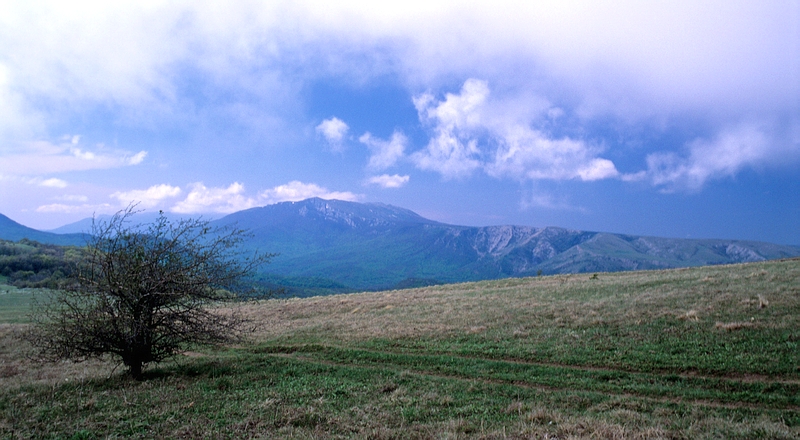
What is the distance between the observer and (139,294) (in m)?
13.8

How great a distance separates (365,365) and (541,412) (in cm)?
821

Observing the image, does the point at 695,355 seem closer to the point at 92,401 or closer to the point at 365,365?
the point at 365,365

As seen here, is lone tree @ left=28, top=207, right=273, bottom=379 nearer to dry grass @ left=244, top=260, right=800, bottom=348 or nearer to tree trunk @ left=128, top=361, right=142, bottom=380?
tree trunk @ left=128, top=361, right=142, bottom=380

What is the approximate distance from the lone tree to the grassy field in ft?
4.00

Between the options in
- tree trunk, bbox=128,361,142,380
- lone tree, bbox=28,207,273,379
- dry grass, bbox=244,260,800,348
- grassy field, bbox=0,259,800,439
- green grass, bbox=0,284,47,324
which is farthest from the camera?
green grass, bbox=0,284,47,324

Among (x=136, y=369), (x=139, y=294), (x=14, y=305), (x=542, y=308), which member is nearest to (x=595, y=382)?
(x=542, y=308)

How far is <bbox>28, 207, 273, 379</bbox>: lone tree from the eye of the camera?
44.9 ft

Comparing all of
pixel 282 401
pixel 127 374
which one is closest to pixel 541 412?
pixel 282 401

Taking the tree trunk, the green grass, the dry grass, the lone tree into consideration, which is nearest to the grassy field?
the dry grass

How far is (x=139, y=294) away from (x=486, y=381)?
11.5m

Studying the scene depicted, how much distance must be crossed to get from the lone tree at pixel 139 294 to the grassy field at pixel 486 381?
4.00 feet

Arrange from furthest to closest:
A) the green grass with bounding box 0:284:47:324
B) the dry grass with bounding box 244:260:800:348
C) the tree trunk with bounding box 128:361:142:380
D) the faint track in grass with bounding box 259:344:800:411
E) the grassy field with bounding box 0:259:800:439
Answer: the green grass with bounding box 0:284:47:324, the dry grass with bounding box 244:260:800:348, the tree trunk with bounding box 128:361:142:380, the faint track in grass with bounding box 259:344:800:411, the grassy field with bounding box 0:259:800:439

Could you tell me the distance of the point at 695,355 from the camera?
13609mm

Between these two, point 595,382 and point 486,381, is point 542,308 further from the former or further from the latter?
point 486,381
